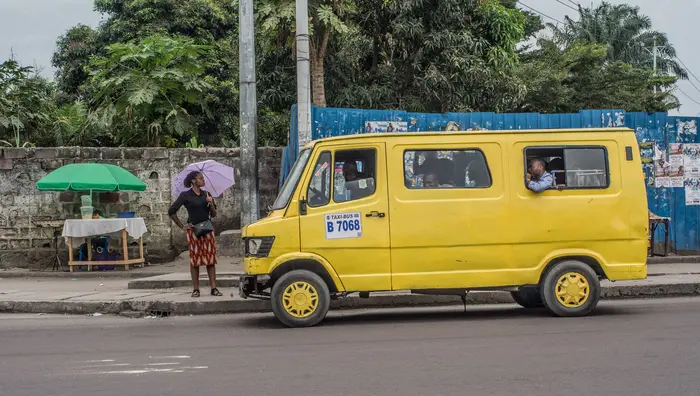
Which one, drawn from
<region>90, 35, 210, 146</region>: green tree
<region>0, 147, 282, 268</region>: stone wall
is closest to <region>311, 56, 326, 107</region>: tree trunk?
<region>90, 35, 210, 146</region>: green tree

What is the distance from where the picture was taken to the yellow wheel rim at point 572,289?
879cm

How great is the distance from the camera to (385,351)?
6902 millimetres

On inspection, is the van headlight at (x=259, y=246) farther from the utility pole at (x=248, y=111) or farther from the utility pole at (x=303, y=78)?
the utility pole at (x=248, y=111)

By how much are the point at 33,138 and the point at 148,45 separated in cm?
349

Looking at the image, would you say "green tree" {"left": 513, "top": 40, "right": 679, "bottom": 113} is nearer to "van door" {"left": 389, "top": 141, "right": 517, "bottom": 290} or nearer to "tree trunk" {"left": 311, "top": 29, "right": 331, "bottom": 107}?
"tree trunk" {"left": 311, "top": 29, "right": 331, "bottom": 107}

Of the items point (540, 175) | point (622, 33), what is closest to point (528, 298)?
→ point (540, 175)

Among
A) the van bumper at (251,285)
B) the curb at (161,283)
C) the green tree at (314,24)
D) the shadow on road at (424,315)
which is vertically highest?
the green tree at (314,24)

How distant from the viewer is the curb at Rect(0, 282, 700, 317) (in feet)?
33.2

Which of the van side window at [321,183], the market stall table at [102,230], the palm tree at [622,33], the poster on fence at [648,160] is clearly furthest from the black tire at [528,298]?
the palm tree at [622,33]

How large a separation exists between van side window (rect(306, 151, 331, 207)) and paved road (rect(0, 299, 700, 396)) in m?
1.39

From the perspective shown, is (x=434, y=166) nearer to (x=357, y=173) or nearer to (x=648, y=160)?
(x=357, y=173)

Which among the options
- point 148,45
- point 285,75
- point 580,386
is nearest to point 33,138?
point 148,45

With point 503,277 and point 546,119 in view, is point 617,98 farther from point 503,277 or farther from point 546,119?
point 503,277

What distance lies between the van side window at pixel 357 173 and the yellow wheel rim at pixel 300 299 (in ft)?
3.55
